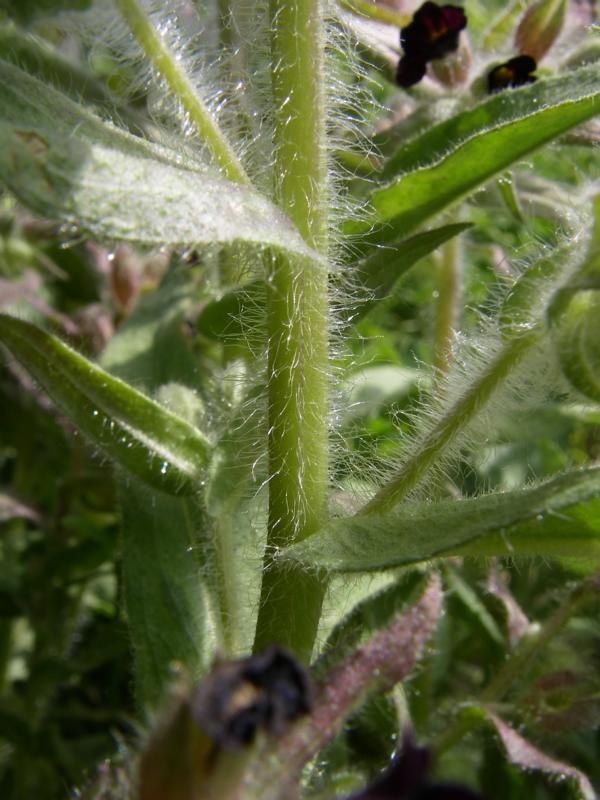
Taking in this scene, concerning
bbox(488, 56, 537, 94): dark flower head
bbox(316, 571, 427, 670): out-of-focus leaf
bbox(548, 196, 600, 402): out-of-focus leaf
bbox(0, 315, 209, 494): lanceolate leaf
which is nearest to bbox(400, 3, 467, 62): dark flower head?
bbox(488, 56, 537, 94): dark flower head

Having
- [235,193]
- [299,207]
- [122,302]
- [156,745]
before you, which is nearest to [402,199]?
[299,207]

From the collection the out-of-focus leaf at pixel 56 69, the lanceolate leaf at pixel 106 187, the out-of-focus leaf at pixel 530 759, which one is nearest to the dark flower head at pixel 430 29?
the out-of-focus leaf at pixel 56 69

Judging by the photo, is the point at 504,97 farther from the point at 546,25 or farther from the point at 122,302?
the point at 122,302

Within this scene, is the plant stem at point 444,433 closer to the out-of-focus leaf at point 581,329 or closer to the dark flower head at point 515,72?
the out-of-focus leaf at point 581,329

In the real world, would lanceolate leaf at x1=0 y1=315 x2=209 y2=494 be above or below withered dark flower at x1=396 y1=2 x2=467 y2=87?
below

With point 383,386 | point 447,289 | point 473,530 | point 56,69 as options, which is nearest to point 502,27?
point 447,289

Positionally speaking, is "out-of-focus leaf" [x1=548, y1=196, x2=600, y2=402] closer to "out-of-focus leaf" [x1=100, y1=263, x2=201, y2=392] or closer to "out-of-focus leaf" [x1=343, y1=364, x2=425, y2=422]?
"out-of-focus leaf" [x1=100, y1=263, x2=201, y2=392]
